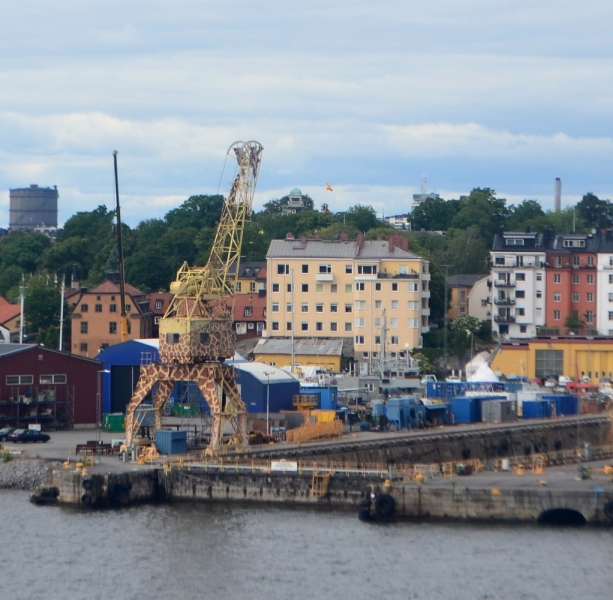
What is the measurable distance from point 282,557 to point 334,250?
5747cm

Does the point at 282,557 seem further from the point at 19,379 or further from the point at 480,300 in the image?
the point at 480,300

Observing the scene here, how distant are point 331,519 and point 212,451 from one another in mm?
8521

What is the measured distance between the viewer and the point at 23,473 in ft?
182

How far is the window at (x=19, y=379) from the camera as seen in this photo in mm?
65750

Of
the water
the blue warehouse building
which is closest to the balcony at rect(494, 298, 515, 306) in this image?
the blue warehouse building

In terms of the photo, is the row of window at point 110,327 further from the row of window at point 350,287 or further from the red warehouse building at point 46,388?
the red warehouse building at point 46,388

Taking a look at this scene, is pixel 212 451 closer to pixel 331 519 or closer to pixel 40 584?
pixel 331 519

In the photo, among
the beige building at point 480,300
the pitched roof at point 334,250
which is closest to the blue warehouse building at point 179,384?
the pitched roof at point 334,250

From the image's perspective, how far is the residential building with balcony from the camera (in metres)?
104

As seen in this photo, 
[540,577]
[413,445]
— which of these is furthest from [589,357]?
[540,577]

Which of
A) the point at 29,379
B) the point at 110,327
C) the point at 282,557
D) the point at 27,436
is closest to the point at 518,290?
the point at 110,327

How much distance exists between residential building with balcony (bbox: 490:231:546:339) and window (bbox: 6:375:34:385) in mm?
45456

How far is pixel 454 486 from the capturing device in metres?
49.4

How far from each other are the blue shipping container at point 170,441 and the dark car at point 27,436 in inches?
262
